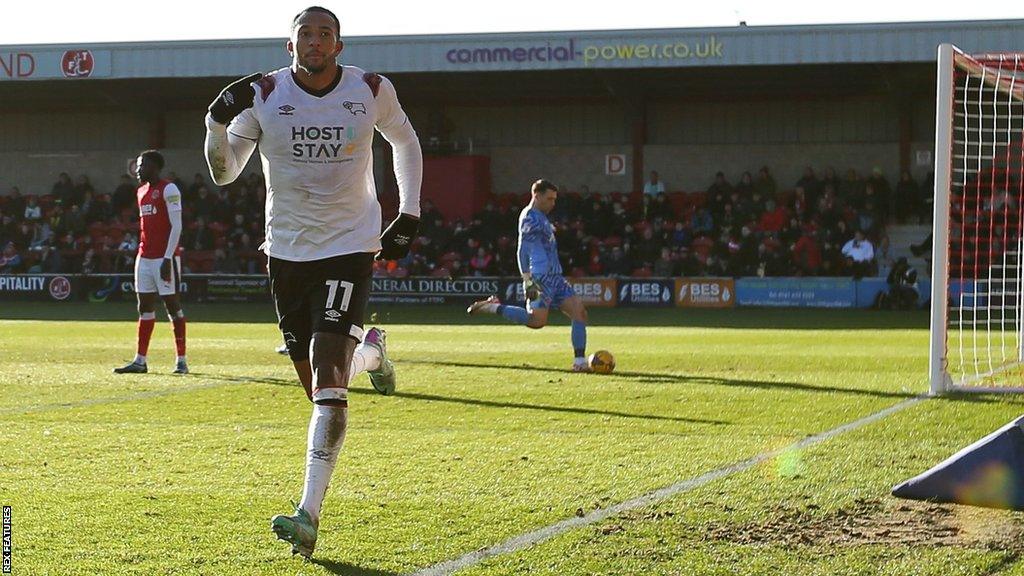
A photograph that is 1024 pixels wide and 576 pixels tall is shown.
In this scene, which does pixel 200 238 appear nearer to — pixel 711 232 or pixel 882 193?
pixel 711 232

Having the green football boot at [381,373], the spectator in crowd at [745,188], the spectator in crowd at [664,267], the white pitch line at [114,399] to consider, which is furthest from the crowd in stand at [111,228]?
the green football boot at [381,373]

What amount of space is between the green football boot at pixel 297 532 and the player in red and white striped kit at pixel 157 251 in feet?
28.8

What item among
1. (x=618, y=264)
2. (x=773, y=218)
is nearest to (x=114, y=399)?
(x=618, y=264)

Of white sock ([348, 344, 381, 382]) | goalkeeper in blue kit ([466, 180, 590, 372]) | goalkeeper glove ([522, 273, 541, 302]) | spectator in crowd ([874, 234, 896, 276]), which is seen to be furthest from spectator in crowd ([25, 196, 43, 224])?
white sock ([348, 344, 381, 382])

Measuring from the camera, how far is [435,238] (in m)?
35.2

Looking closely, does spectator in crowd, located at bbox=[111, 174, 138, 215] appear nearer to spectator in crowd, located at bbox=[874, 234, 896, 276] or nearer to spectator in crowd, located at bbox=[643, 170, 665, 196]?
Result: spectator in crowd, located at bbox=[643, 170, 665, 196]

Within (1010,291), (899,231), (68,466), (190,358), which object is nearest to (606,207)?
(899,231)

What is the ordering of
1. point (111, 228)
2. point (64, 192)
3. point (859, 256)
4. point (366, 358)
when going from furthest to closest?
1. point (64, 192)
2. point (111, 228)
3. point (859, 256)
4. point (366, 358)

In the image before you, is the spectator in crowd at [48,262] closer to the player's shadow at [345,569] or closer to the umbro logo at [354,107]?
the umbro logo at [354,107]

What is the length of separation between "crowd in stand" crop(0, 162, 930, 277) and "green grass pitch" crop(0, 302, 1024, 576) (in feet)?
52.2

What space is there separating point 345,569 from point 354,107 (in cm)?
201

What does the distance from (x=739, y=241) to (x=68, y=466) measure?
86.4ft

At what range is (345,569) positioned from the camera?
5.08m

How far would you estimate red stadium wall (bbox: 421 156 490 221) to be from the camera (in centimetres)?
3872
